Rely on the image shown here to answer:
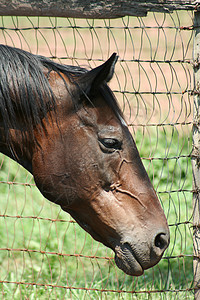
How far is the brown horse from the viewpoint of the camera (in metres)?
2.12

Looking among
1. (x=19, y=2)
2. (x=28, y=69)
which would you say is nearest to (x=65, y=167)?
(x=28, y=69)

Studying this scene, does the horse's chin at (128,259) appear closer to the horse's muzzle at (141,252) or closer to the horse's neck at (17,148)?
the horse's muzzle at (141,252)

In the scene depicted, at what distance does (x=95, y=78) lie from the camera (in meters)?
2.10

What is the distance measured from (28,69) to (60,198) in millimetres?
685

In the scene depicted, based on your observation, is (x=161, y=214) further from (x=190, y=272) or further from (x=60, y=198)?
(x=190, y=272)

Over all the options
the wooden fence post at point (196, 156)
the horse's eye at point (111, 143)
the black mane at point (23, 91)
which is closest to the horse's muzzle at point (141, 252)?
the horse's eye at point (111, 143)

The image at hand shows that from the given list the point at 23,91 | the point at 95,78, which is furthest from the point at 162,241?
the point at 23,91

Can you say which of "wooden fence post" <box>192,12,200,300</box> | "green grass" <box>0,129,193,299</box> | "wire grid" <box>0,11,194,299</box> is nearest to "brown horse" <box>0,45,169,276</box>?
"wire grid" <box>0,11,194,299</box>

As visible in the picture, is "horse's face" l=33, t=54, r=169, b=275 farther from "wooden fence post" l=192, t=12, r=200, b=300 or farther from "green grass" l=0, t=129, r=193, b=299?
"wooden fence post" l=192, t=12, r=200, b=300

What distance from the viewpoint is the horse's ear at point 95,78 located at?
2041 millimetres

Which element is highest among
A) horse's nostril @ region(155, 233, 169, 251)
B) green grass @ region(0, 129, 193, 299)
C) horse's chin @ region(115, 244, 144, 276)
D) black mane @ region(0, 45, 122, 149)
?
black mane @ region(0, 45, 122, 149)

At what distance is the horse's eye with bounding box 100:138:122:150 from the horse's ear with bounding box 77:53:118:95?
0.26 metres

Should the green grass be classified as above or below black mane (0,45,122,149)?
below

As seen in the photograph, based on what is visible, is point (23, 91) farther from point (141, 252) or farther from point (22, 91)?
point (141, 252)
